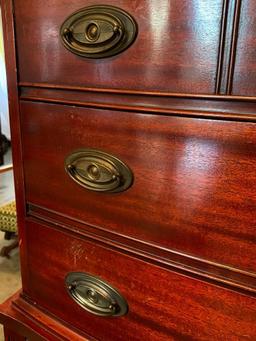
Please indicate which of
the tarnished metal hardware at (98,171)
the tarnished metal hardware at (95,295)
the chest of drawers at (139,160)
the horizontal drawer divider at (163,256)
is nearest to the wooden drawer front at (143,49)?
the chest of drawers at (139,160)

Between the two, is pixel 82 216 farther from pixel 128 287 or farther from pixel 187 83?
pixel 187 83

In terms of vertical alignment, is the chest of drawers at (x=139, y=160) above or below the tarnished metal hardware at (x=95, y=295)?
above

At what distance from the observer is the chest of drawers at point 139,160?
1.40 feet

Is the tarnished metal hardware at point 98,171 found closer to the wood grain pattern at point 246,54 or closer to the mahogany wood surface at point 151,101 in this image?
the mahogany wood surface at point 151,101

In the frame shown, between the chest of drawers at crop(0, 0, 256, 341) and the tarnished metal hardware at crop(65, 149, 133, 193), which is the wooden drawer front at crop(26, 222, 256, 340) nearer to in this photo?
the chest of drawers at crop(0, 0, 256, 341)

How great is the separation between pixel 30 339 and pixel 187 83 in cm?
67

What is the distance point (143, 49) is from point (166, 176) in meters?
0.20

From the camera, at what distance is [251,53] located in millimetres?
393

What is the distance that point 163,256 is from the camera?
54 cm

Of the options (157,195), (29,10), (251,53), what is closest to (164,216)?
(157,195)

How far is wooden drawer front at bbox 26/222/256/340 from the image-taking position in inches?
19.6

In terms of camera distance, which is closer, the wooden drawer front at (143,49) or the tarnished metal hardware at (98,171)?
the wooden drawer front at (143,49)

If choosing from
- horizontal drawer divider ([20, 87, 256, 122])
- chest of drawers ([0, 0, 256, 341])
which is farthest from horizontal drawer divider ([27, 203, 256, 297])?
horizontal drawer divider ([20, 87, 256, 122])

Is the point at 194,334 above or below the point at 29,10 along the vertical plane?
below
